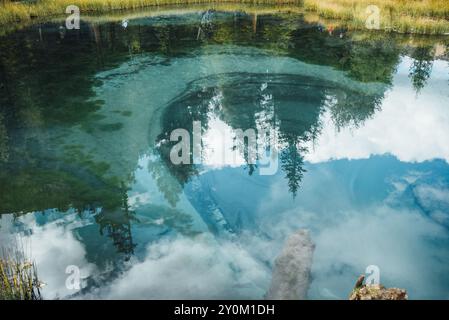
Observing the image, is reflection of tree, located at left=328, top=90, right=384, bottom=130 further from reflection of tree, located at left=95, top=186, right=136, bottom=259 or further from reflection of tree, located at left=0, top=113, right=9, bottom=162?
reflection of tree, located at left=0, top=113, right=9, bottom=162

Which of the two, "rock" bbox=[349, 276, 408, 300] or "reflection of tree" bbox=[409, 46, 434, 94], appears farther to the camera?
"reflection of tree" bbox=[409, 46, 434, 94]

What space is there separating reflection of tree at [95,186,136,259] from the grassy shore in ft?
61.9

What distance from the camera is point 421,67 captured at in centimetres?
1530

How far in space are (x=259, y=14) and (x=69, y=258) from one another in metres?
23.7

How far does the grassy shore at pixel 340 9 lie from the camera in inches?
818

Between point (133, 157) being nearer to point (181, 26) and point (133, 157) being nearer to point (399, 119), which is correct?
point (399, 119)

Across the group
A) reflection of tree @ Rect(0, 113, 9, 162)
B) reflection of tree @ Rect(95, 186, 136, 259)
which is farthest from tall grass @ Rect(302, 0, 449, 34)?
reflection of tree @ Rect(95, 186, 136, 259)

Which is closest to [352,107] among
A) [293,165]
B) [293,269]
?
[293,165]

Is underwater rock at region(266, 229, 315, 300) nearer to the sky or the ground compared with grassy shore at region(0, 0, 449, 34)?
nearer to the ground

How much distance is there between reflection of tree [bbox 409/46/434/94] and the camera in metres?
13.6

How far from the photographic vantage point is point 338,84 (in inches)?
516

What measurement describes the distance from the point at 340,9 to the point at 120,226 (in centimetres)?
2150

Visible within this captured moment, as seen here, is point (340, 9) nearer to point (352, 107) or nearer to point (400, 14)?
point (400, 14)

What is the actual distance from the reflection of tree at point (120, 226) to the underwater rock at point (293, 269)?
2.30m
